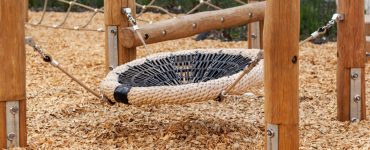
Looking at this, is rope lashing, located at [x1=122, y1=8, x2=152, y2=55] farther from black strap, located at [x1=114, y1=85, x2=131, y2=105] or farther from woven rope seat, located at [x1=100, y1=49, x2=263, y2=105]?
black strap, located at [x1=114, y1=85, x2=131, y2=105]

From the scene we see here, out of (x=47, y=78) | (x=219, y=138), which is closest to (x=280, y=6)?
(x=219, y=138)

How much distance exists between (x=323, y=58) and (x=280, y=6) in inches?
141

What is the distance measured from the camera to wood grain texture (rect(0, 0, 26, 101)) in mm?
3797

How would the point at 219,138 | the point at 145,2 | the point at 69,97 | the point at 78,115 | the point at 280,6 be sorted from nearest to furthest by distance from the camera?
the point at 280,6
the point at 219,138
the point at 78,115
the point at 69,97
the point at 145,2

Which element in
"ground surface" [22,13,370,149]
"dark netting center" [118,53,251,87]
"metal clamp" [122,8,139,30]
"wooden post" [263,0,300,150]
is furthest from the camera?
"metal clamp" [122,8,139,30]

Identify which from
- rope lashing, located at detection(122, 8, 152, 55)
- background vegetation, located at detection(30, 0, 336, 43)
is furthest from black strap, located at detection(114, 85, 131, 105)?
background vegetation, located at detection(30, 0, 336, 43)

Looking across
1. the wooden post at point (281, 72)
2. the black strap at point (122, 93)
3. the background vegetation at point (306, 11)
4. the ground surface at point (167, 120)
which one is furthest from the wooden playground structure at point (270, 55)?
the background vegetation at point (306, 11)

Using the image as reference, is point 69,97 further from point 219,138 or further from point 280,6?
point 280,6

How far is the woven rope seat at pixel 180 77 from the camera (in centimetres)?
391

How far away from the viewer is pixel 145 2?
8.82 meters

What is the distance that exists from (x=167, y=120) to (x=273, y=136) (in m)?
1.35

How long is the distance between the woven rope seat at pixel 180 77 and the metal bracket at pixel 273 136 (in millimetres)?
592

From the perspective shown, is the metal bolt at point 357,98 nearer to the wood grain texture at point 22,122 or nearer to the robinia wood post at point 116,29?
→ the robinia wood post at point 116,29

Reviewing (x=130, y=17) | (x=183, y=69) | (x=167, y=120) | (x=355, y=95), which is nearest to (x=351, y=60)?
(x=355, y=95)
